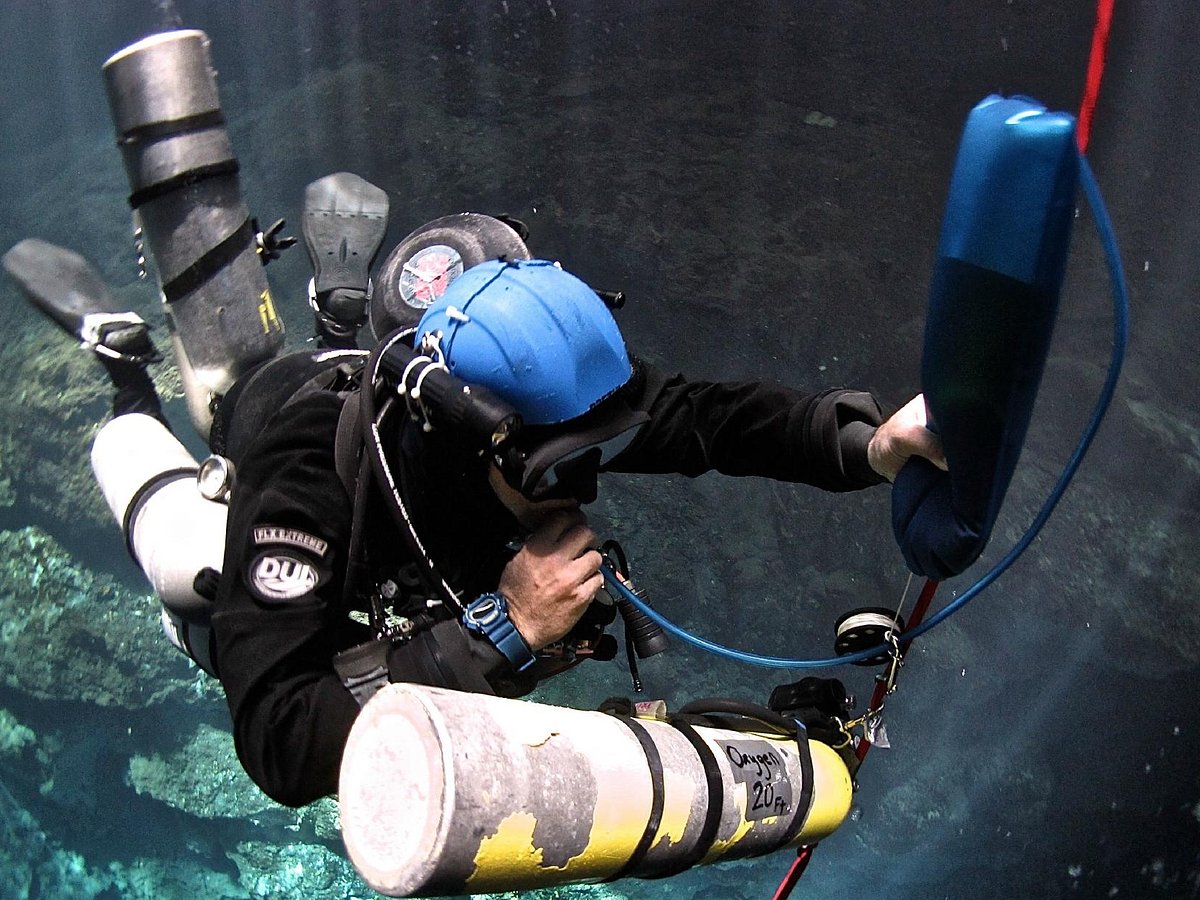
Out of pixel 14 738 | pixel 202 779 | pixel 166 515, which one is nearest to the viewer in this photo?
pixel 166 515

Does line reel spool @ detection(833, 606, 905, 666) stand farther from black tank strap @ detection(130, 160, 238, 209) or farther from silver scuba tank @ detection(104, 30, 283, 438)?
black tank strap @ detection(130, 160, 238, 209)

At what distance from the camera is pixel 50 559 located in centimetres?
796

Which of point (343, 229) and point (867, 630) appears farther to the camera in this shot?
point (343, 229)

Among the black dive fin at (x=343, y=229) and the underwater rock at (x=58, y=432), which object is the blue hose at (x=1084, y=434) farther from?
the underwater rock at (x=58, y=432)

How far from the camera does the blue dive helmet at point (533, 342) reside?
1597mm

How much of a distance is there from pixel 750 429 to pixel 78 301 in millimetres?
2865

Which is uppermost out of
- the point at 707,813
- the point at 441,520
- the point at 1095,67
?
the point at 1095,67

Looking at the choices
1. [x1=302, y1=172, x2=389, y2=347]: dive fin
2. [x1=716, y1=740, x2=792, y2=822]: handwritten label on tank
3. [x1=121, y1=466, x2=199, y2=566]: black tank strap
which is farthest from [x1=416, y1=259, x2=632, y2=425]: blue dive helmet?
[x1=302, y1=172, x2=389, y2=347]: dive fin

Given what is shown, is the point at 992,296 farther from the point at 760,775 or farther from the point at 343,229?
the point at 343,229

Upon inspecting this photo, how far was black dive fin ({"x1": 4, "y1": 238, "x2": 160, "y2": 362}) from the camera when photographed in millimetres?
3322

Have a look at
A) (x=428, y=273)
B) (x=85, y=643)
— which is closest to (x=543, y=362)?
(x=428, y=273)

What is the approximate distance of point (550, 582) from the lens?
5.53 ft

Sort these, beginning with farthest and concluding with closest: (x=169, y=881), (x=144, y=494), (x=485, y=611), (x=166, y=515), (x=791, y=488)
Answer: (x=791, y=488) < (x=169, y=881) < (x=144, y=494) < (x=166, y=515) < (x=485, y=611)

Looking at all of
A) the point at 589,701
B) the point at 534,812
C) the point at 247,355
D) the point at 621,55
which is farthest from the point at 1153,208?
the point at 534,812
